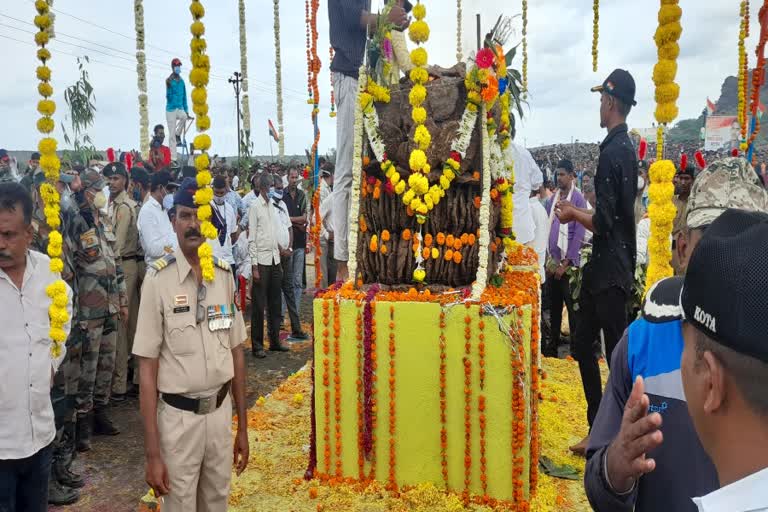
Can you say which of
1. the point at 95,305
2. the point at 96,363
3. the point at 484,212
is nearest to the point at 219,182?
the point at 95,305

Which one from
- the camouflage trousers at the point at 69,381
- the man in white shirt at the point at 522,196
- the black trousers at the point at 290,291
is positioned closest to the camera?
the camouflage trousers at the point at 69,381

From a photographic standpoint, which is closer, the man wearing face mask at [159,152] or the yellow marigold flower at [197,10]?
the yellow marigold flower at [197,10]

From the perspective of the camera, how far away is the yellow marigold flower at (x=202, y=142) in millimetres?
3047

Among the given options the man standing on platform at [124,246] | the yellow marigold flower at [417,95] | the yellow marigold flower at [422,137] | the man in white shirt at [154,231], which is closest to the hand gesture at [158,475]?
the yellow marigold flower at [422,137]

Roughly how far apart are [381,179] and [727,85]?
73.2 m

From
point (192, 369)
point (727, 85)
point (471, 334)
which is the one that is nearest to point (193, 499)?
point (192, 369)

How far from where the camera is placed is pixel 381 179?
4.72 metres

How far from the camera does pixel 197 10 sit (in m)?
3.03

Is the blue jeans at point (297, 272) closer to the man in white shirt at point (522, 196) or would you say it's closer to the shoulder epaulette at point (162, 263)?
the man in white shirt at point (522, 196)

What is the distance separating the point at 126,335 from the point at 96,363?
46.9 inches

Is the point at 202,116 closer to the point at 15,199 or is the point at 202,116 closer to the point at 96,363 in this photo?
the point at 15,199

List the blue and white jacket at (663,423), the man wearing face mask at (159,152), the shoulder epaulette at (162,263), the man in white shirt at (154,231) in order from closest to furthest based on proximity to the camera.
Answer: the blue and white jacket at (663,423)
the shoulder epaulette at (162,263)
the man in white shirt at (154,231)
the man wearing face mask at (159,152)

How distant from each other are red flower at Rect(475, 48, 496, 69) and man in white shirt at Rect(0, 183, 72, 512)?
3.20 meters

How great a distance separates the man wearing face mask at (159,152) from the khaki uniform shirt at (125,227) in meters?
4.17
